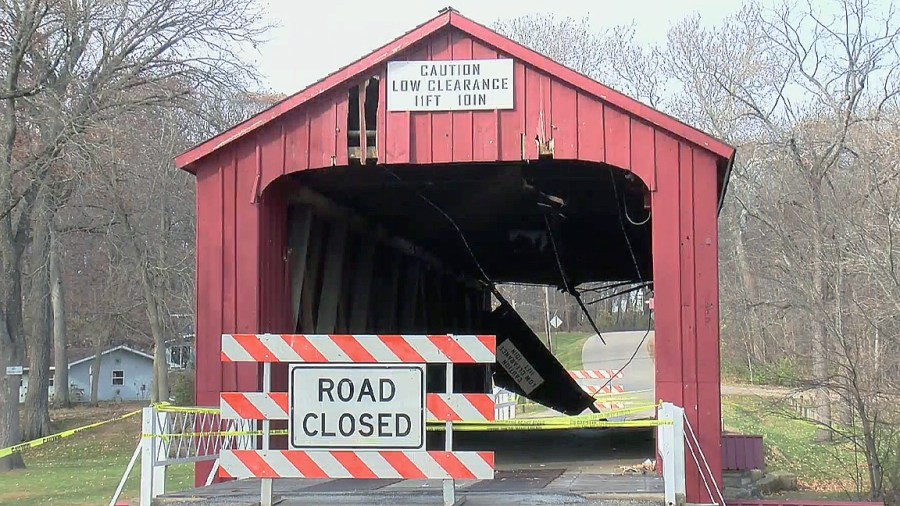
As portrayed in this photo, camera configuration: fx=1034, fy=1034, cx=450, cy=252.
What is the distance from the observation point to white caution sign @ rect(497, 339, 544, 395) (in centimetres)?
2048

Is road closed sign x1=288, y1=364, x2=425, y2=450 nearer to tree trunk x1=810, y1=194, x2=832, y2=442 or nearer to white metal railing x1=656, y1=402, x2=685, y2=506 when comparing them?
white metal railing x1=656, y1=402, x2=685, y2=506

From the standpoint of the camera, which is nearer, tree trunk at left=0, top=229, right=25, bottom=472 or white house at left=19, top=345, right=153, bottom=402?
tree trunk at left=0, top=229, right=25, bottom=472

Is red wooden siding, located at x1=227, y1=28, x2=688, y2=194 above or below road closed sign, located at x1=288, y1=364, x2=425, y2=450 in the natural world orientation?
above

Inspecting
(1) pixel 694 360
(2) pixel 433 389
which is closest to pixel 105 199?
(2) pixel 433 389

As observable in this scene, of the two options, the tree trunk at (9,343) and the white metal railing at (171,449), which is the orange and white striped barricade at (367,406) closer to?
the white metal railing at (171,449)

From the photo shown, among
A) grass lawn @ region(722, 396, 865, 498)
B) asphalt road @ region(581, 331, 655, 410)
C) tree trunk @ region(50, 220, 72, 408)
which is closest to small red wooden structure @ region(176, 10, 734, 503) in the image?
grass lawn @ region(722, 396, 865, 498)

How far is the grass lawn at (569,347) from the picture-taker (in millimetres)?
46028

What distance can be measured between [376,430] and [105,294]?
37960mm

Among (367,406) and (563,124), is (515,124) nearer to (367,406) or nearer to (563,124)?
(563,124)

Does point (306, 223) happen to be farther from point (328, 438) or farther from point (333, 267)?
point (328, 438)

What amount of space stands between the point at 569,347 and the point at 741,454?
41.5 metres

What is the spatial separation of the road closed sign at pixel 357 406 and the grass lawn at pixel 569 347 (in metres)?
36.6

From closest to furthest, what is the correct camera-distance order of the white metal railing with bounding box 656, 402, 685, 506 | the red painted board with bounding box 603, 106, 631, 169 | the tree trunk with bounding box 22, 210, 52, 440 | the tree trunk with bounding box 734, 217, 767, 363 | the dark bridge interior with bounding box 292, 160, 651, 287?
the white metal railing with bounding box 656, 402, 685, 506 → the red painted board with bounding box 603, 106, 631, 169 → the dark bridge interior with bounding box 292, 160, 651, 287 → the tree trunk with bounding box 734, 217, 767, 363 → the tree trunk with bounding box 22, 210, 52, 440

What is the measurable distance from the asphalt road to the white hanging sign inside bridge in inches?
868
